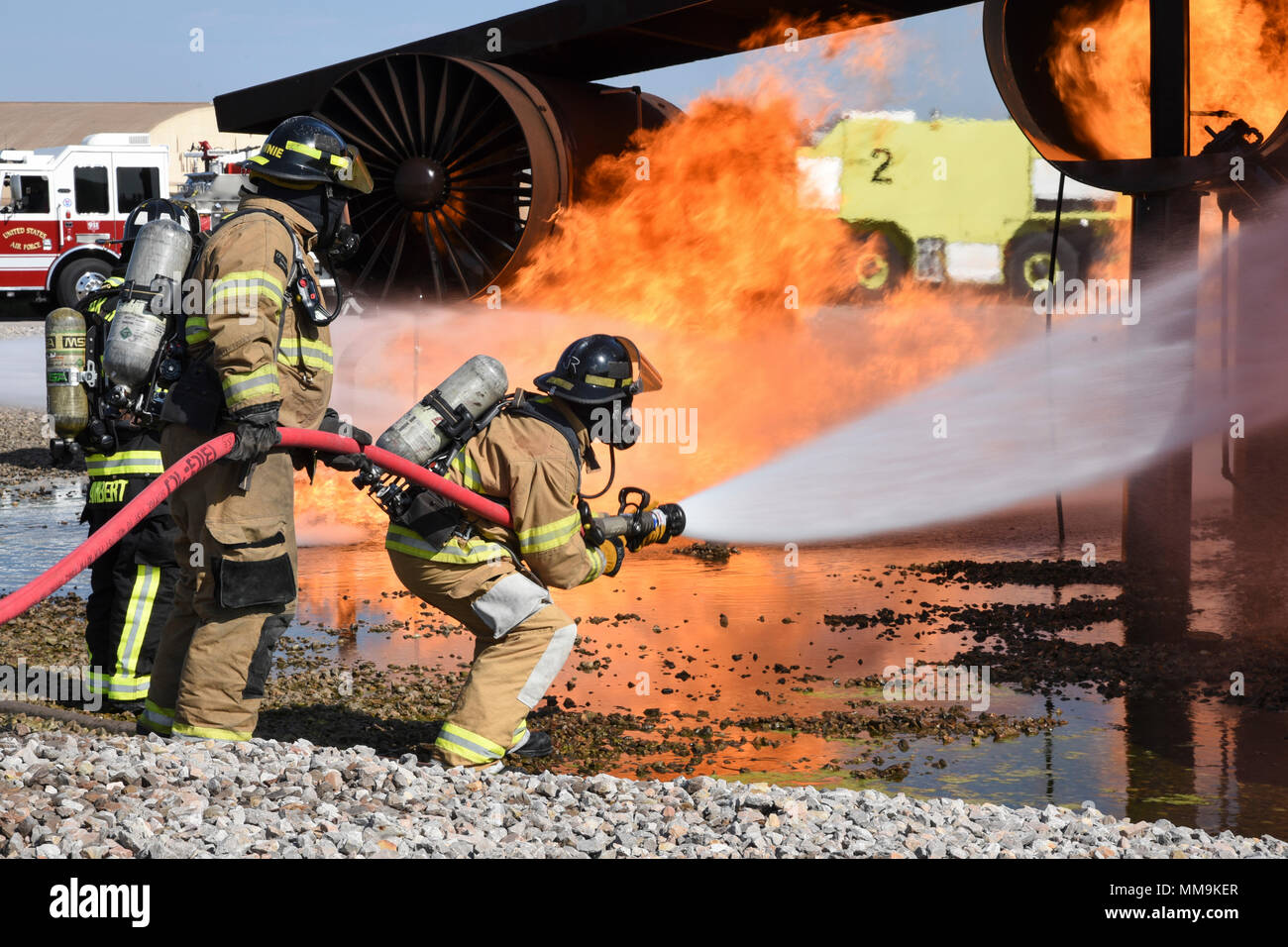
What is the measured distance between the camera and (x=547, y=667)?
4.46 meters

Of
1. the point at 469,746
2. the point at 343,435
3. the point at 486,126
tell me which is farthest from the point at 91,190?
the point at 469,746

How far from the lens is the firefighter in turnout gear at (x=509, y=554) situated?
4.34 metres

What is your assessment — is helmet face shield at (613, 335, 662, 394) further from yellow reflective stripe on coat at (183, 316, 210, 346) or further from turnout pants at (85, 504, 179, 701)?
turnout pants at (85, 504, 179, 701)

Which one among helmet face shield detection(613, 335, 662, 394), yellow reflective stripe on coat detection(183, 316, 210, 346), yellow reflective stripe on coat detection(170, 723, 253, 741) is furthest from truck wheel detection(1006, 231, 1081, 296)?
yellow reflective stripe on coat detection(170, 723, 253, 741)

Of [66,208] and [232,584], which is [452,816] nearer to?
[232,584]

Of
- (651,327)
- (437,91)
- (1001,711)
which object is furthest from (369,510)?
(1001,711)

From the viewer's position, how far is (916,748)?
4781 millimetres

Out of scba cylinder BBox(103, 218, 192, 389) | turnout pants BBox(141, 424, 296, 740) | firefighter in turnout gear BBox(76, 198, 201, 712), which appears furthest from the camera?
firefighter in turnout gear BBox(76, 198, 201, 712)

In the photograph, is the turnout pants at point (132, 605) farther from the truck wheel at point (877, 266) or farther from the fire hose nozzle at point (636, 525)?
the truck wheel at point (877, 266)

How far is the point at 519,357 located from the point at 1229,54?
5.83 meters

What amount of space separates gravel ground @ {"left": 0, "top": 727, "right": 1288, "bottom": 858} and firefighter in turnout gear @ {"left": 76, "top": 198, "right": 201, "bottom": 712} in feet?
3.89

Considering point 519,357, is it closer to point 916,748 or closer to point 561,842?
point 916,748

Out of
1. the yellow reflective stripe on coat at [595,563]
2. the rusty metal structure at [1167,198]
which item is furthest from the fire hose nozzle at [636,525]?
the rusty metal structure at [1167,198]

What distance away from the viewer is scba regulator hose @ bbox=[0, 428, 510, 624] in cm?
366
